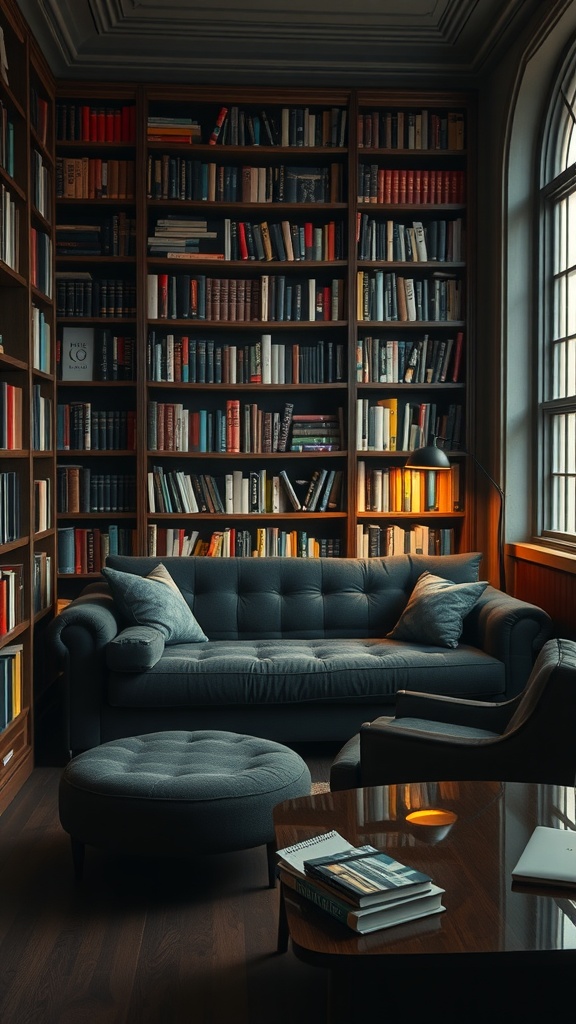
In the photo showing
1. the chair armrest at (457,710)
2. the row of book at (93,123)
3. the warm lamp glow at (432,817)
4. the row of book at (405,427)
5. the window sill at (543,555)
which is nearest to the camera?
the warm lamp glow at (432,817)

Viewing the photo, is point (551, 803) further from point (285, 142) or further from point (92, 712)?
point (285, 142)

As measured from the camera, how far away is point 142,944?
2666 millimetres

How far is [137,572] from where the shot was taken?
492cm

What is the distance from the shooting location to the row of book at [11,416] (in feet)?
12.8

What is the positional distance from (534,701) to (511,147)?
3.39 m

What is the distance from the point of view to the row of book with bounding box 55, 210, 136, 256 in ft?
17.7

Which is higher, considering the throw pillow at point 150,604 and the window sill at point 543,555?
the window sill at point 543,555

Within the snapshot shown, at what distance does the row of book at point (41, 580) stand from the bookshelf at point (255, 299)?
36cm

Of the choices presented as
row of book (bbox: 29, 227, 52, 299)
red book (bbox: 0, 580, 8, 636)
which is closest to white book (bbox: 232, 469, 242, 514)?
row of book (bbox: 29, 227, 52, 299)

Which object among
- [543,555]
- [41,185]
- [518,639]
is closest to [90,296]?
[41,185]

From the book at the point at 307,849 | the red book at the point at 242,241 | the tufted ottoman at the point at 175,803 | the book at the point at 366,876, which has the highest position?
the red book at the point at 242,241

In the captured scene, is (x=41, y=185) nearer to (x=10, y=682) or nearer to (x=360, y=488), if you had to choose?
(x=360, y=488)

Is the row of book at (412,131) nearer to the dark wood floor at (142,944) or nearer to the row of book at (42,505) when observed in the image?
the row of book at (42,505)

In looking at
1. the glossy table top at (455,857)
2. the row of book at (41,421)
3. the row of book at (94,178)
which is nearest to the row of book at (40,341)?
the row of book at (41,421)
